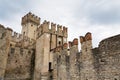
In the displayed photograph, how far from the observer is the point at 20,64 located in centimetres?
1823

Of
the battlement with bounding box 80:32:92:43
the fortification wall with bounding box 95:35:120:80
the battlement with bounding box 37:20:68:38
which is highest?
the battlement with bounding box 37:20:68:38

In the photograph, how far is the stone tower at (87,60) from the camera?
11.2 metres

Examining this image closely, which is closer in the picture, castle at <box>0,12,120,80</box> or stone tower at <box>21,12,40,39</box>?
castle at <box>0,12,120,80</box>

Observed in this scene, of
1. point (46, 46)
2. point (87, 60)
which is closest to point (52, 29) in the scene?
point (46, 46)

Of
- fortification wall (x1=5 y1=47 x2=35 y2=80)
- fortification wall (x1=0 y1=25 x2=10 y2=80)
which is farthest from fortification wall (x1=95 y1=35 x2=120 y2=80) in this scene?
fortification wall (x1=5 y1=47 x2=35 y2=80)

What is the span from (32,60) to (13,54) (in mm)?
2361

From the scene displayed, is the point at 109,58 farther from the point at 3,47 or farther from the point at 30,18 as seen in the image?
the point at 30,18

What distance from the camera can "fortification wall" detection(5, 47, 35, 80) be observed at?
17.4 meters

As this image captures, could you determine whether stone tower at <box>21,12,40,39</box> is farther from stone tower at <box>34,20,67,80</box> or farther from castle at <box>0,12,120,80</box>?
stone tower at <box>34,20,67,80</box>

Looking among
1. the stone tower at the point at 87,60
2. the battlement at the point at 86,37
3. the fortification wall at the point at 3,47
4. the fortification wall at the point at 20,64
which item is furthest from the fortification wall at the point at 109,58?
the fortification wall at the point at 20,64

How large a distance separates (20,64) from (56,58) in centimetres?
453

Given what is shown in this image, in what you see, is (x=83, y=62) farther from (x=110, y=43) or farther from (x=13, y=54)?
(x=13, y=54)

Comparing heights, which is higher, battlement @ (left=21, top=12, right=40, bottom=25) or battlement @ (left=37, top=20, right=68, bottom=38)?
Answer: battlement @ (left=21, top=12, right=40, bottom=25)

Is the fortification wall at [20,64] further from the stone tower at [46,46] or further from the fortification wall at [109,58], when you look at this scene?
the fortification wall at [109,58]
